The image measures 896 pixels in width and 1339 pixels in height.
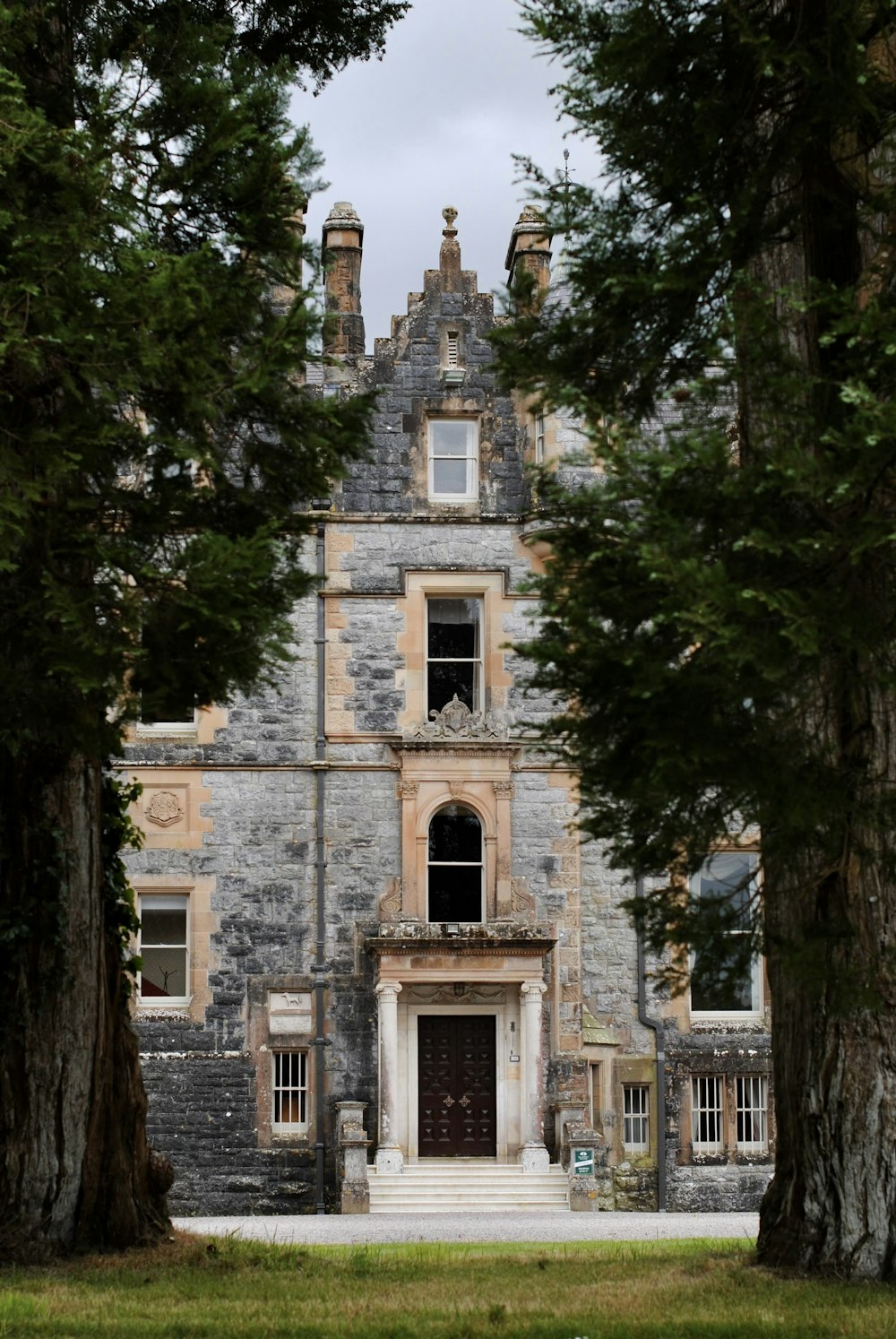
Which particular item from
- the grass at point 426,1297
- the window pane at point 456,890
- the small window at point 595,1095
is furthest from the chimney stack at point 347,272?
the grass at point 426,1297

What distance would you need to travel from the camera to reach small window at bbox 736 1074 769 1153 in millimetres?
25781

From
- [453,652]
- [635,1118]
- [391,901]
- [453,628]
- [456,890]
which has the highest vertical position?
[453,628]

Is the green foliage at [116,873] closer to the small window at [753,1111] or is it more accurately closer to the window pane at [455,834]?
the window pane at [455,834]

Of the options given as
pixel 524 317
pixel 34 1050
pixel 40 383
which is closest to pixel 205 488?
pixel 40 383

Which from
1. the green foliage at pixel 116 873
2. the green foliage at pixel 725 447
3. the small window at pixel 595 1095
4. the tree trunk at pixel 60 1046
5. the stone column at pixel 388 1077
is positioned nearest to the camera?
the green foliage at pixel 725 447

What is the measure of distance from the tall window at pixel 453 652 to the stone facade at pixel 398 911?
0.12 ft

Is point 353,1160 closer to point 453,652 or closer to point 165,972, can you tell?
point 165,972

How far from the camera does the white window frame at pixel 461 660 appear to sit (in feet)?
85.4

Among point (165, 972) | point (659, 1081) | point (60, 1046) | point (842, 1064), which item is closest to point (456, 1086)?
point (659, 1081)

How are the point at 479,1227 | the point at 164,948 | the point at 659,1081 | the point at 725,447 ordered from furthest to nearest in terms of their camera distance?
1. the point at 659,1081
2. the point at 164,948
3. the point at 479,1227
4. the point at 725,447

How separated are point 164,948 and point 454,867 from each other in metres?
3.78

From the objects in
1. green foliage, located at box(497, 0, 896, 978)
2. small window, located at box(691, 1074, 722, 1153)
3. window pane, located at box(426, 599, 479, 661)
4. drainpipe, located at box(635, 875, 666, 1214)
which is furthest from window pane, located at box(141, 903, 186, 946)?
green foliage, located at box(497, 0, 896, 978)

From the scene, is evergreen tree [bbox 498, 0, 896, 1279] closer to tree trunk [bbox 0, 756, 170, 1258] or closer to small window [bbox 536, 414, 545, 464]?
tree trunk [bbox 0, 756, 170, 1258]

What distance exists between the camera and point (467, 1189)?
78.4 feet
